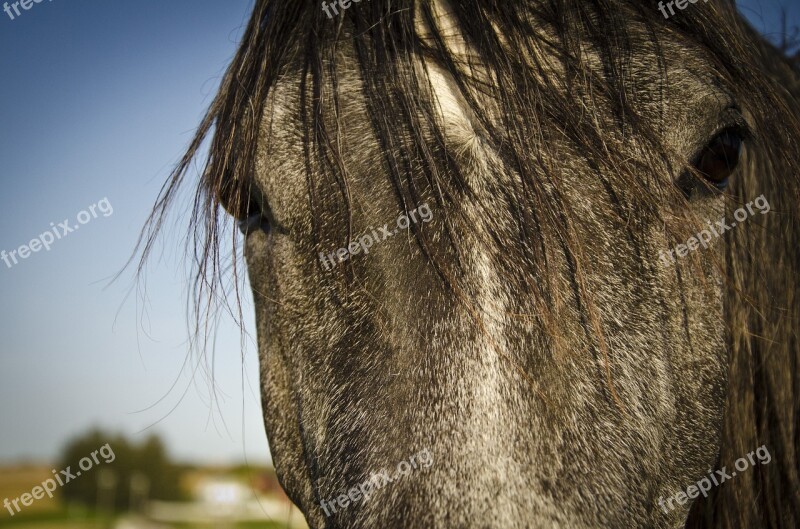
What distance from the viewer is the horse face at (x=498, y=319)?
1.28 meters

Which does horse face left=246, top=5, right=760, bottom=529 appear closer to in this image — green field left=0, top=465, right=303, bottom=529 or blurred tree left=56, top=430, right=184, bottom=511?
green field left=0, top=465, right=303, bottom=529

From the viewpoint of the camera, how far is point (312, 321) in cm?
183

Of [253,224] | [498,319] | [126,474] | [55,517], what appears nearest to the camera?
[498,319]

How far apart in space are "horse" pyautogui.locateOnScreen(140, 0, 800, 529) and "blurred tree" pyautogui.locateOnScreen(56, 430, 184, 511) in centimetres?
4808

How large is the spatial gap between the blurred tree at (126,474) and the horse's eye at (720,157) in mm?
48662

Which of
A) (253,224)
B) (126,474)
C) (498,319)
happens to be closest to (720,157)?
(498,319)

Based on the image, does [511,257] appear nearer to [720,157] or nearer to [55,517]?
[720,157]

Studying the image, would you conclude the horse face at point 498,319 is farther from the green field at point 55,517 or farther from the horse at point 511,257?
the green field at point 55,517

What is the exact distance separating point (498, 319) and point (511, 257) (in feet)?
0.57

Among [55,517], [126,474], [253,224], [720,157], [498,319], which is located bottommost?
[126,474]

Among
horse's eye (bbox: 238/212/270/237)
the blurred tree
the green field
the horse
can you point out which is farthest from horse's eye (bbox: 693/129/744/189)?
the blurred tree

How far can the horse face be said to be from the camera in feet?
4.19

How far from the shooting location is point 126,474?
48.8 meters

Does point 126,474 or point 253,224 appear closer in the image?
point 253,224
